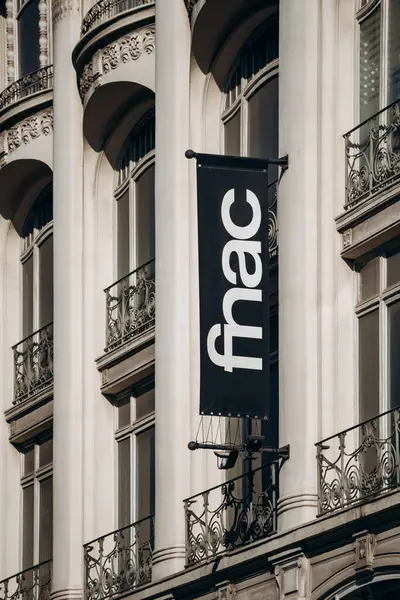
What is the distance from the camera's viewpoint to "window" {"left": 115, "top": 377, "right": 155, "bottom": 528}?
3173 cm

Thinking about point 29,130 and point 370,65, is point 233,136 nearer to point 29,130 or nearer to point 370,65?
point 370,65

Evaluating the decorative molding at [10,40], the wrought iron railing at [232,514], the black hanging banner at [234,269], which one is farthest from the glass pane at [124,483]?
the decorative molding at [10,40]

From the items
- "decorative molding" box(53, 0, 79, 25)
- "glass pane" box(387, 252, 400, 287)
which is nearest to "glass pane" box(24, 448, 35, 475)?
"decorative molding" box(53, 0, 79, 25)

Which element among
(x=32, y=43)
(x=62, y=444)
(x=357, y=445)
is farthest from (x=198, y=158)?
(x=32, y=43)

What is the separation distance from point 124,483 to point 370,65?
892cm

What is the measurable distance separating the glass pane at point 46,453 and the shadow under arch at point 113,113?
5002mm

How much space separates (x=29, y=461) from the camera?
121 feet

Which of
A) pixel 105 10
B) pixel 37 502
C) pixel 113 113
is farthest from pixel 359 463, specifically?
pixel 37 502

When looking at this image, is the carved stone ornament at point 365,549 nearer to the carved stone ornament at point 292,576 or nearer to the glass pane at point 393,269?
the carved stone ornament at point 292,576

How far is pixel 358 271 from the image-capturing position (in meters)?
26.2

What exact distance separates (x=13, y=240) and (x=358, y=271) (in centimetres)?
1330

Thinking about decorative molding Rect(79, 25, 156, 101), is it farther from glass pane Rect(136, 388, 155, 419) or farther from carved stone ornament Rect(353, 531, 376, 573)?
carved stone ornament Rect(353, 531, 376, 573)

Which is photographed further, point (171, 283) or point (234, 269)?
point (171, 283)

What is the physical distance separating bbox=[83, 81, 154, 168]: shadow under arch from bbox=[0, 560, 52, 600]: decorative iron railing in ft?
22.4
